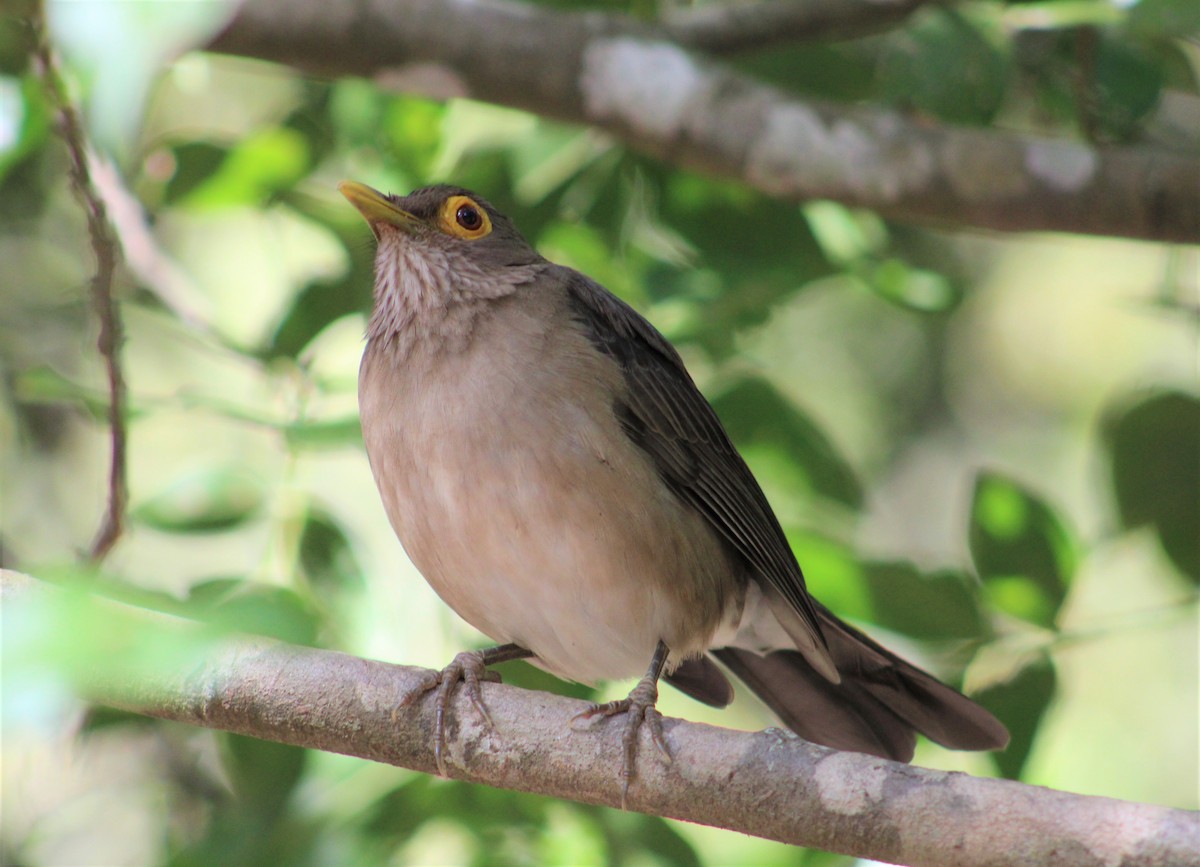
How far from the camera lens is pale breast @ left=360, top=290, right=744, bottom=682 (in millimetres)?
3684

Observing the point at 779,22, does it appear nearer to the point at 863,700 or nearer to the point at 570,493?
the point at 570,493

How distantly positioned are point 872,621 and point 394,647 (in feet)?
4.88

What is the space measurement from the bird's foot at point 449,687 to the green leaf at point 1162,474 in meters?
2.07

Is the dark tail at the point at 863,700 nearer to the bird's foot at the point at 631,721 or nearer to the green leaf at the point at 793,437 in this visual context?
the green leaf at the point at 793,437

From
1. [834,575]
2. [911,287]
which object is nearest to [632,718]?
[834,575]

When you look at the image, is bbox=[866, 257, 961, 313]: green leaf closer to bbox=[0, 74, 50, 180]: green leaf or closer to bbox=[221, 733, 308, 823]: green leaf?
bbox=[221, 733, 308, 823]: green leaf

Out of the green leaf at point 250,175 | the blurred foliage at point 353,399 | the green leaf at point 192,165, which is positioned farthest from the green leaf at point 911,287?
the green leaf at point 192,165

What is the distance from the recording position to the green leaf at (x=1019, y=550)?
3855 mm

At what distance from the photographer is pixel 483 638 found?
444 centimetres

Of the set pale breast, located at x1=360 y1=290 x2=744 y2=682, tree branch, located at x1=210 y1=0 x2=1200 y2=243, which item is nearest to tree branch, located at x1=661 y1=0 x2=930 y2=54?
tree branch, located at x1=210 y1=0 x2=1200 y2=243

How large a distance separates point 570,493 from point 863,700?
1.45 metres

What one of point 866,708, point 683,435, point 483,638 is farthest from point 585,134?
point 866,708

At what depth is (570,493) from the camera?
368 centimetres

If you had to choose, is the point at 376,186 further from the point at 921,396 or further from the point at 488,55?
the point at 921,396
